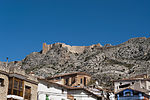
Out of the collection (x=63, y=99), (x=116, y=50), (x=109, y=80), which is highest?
(x=116, y=50)

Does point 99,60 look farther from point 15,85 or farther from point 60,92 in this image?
point 15,85

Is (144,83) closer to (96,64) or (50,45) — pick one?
(96,64)

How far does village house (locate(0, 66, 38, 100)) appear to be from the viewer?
32469mm

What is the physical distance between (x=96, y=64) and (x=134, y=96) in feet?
183

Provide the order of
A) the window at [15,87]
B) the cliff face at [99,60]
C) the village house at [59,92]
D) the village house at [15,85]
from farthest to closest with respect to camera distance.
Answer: the cliff face at [99,60] < the village house at [59,92] < the window at [15,87] < the village house at [15,85]

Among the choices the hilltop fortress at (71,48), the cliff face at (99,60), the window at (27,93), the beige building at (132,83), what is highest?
the hilltop fortress at (71,48)

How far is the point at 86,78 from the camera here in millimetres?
87500

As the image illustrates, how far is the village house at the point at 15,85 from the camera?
107 feet

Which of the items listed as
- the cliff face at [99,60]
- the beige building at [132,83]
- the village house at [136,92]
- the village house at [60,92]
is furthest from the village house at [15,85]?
the cliff face at [99,60]

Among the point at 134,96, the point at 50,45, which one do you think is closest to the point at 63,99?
the point at 134,96

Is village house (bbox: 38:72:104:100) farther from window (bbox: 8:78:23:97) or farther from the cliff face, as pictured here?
the cliff face

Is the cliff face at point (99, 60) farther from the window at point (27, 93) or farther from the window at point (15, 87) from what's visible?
the window at point (15, 87)

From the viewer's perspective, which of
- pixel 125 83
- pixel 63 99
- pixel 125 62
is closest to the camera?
pixel 63 99

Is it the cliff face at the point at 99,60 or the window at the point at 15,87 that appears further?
the cliff face at the point at 99,60
